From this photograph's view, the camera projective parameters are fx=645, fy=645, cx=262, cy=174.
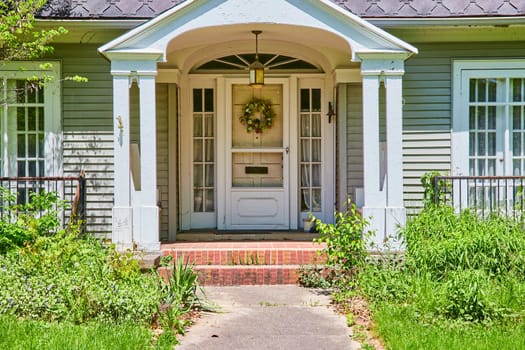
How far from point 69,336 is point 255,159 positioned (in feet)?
17.1

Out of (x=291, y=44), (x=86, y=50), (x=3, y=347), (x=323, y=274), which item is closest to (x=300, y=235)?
(x=323, y=274)

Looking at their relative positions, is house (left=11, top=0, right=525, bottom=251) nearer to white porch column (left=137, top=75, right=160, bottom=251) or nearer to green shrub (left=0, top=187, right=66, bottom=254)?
white porch column (left=137, top=75, right=160, bottom=251)

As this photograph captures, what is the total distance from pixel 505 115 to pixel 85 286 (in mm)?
6313

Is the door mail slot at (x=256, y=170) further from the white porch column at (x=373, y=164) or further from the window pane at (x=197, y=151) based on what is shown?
the white porch column at (x=373, y=164)

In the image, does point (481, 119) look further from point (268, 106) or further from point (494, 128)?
point (268, 106)

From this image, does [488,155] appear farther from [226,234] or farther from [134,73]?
[134,73]

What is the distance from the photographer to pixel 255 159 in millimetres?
9875

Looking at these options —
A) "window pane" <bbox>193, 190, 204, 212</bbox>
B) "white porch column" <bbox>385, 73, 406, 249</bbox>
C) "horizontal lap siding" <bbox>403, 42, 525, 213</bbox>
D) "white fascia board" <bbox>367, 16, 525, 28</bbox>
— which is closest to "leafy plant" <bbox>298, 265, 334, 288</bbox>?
"white porch column" <bbox>385, 73, 406, 249</bbox>

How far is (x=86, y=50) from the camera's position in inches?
354

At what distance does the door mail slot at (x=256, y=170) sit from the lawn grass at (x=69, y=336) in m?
4.65

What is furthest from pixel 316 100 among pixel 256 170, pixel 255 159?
pixel 256 170

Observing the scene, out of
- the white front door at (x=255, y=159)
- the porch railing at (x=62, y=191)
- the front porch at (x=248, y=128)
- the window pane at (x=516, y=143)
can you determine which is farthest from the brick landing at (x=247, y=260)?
the window pane at (x=516, y=143)

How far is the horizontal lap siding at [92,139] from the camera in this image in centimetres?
905

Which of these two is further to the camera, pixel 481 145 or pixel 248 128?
pixel 248 128
